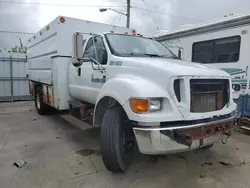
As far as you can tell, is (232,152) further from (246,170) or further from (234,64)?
(234,64)

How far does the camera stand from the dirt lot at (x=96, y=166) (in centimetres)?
298

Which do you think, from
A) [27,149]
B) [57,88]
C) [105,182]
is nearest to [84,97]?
[57,88]

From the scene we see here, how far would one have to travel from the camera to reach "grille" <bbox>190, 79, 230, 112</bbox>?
9.37 ft

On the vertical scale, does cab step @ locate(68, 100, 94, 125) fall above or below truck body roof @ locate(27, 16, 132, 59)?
below

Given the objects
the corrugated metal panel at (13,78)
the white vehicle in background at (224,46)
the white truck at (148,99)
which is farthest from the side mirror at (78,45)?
the corrugated metal panel at (13,78)

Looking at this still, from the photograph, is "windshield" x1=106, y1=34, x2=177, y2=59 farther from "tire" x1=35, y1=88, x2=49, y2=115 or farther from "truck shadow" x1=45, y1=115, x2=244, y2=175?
"tire" x1=35, y1=88, x2=49, y2=115

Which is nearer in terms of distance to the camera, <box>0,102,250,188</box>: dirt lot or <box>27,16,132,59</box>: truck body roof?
<box>0,102,250,188</box>: dirt lot

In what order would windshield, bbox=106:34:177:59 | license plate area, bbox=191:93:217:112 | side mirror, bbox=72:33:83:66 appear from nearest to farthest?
1. license plate area, bbox=191:93:217:112
2. side mirror, bbox=72:33:83:66
3. windshield, bbox=106:34:177:59

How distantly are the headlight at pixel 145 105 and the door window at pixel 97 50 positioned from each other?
4.40 ft

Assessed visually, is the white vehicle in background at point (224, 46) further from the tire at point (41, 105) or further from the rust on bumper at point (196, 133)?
the tire at point (41, 105)

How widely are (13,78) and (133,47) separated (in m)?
9.64

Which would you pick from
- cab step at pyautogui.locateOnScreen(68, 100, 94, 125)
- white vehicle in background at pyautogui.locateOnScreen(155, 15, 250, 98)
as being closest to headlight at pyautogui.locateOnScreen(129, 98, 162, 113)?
cab step at pyautogui.locateOnScreen(68, 100, 94, 125)

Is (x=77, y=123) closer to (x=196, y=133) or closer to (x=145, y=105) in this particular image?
(x=145, y=105)

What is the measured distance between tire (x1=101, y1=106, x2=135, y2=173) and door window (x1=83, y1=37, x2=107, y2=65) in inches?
42.9
